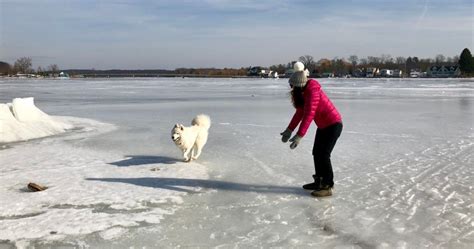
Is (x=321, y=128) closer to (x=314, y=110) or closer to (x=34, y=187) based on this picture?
(x=314, y=110)

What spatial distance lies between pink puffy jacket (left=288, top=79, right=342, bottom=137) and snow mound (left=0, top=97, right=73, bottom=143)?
21.9 ft

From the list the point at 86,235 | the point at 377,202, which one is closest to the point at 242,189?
the point at 377,202

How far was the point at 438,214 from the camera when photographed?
428 cm

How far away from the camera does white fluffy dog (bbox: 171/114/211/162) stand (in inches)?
253

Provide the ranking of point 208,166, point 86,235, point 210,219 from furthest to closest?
point 208,166, point 210,219, point 86,235

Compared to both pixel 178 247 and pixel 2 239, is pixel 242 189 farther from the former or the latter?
pixel 2 239

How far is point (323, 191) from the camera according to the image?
4.91 m

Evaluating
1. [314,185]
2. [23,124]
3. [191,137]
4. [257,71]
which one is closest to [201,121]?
[191,137]

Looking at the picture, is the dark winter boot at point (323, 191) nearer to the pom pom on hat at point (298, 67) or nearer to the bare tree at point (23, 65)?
the pom pom on hat at point (298, 67)

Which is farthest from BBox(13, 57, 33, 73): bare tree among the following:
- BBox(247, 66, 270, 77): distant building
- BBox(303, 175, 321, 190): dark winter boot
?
BBox(303, 175, 321, 190): dark winter boot

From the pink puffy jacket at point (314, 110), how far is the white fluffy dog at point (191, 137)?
1.98 m

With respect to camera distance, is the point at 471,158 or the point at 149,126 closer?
the point at 471,158

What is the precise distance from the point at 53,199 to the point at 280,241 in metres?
2.63

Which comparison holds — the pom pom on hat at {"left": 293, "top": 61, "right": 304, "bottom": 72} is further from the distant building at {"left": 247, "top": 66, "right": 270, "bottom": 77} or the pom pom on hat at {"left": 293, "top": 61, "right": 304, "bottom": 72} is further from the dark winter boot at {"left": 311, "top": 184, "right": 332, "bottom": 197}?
the distant building at {"left": 247, "top": 66, "right": 270, "bottom": 77}
